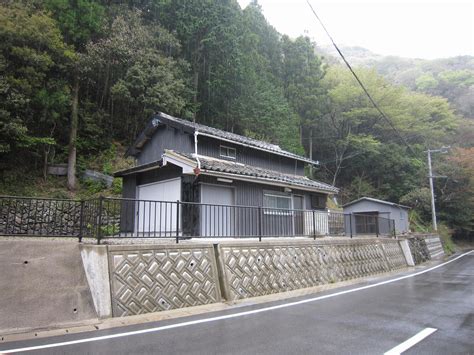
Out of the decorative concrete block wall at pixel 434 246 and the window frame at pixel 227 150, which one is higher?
the window frame at pixel 227 150

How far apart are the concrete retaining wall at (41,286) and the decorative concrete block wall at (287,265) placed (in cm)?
307

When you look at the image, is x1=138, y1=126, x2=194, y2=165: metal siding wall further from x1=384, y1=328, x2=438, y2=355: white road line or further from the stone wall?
x1=384, y1=328, x2=438, y2=355: white road line

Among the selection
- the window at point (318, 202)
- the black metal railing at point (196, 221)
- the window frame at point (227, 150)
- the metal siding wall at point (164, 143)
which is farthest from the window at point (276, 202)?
the metal siding wall at point (164, 143)

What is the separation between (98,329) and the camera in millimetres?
5418

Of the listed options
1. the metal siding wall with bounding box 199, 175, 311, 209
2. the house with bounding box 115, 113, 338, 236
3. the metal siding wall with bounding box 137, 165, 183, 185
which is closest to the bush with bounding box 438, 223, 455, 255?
the house with bounding box 115, 113, 338, 236

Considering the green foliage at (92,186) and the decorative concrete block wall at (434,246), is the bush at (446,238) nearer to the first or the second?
the decorative concrete block wall at (434,246)

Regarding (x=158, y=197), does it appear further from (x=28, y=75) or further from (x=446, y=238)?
(x=446, y=238)

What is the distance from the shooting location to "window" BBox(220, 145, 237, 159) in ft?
46.8

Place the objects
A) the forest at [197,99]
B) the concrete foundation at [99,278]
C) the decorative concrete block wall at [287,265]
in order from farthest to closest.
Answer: the forest at [197,99], the decorative concrete block wall at [287,265], the concrete foundation at [99,278]

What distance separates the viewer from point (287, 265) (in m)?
9.61

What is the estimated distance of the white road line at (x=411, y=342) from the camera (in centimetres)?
421

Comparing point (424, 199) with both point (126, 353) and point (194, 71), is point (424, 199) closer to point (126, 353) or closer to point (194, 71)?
point (194, 71)

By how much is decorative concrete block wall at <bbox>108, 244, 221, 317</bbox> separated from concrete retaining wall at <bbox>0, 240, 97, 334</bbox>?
2.01 ft

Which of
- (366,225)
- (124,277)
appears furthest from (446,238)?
(124,277)
